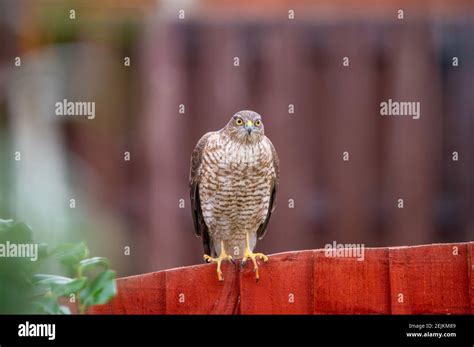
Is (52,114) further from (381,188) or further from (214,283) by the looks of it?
(381,188)

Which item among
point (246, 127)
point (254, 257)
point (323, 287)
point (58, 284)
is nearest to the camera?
point (58, 284)

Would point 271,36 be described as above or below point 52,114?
above

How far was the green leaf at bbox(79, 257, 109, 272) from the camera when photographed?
292 cm

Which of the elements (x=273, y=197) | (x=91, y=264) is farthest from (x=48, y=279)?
(x=273, y=197)

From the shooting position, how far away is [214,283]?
334cm

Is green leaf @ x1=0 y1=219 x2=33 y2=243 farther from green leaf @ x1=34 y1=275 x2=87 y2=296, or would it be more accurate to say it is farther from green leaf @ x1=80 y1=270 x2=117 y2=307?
green leaf @ x1=80 y1=270 x2=117 y2=307

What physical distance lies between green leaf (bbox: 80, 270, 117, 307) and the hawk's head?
1092 millimetres

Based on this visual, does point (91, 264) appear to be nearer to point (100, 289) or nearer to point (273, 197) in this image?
point (100, 289)

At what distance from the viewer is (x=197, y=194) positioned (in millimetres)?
4031

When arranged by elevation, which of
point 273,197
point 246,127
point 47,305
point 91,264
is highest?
point 246,127

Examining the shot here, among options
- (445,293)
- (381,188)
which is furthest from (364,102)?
(445,293)

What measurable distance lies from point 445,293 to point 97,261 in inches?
50.6

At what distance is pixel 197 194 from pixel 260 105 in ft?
1.97
